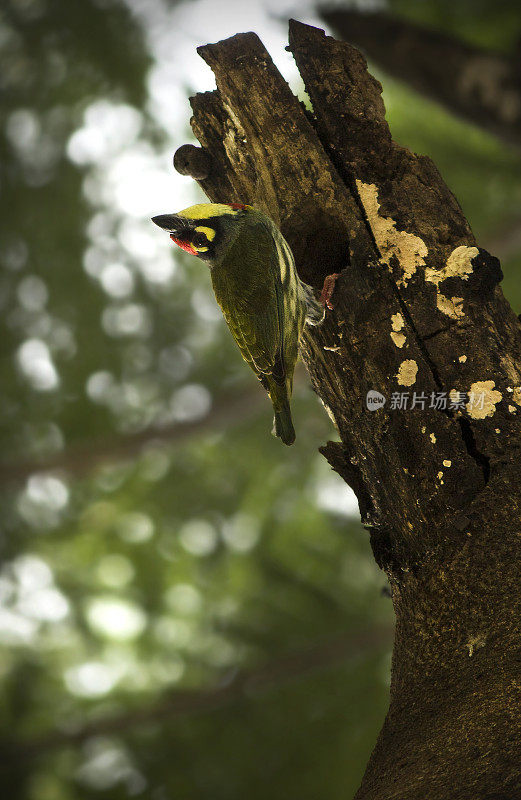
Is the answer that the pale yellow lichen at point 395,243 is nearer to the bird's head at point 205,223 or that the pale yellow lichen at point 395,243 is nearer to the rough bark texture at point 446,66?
the bird's head at point 205,223

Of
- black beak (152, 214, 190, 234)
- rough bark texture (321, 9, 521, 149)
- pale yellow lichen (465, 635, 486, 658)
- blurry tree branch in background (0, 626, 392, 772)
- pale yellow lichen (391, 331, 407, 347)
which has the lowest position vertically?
pale yellow lichen (465, 635, 486, 658)

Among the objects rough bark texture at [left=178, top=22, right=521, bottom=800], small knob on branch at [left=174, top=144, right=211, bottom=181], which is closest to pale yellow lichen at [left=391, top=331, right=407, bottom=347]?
rough bark texture at [left=178, top=22, right=521, bottom=800]

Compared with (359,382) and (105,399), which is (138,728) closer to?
(105,399)

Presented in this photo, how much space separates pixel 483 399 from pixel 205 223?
1.07 metres

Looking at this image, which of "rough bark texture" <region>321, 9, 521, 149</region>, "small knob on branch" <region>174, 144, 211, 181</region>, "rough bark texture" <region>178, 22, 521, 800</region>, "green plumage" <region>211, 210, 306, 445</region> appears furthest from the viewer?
"rough bark texture" <region>321, 9, 521, 149</region>

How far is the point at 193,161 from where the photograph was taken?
8.11 ft

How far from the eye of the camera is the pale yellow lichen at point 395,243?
6.63ft

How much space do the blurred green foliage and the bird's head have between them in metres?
2.82

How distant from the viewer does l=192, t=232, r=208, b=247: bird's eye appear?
238 centimetres

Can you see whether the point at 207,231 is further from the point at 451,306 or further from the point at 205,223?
the point at 451,306

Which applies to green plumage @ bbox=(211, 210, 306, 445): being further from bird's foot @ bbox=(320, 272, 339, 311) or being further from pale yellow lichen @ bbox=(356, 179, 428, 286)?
pale yellow lichen @ bbox=(356, 179, 428, 286)

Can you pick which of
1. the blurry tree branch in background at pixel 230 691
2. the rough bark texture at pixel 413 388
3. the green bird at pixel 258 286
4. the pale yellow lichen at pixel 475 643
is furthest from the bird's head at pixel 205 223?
the blurry tree branch in background at pixel 230 691

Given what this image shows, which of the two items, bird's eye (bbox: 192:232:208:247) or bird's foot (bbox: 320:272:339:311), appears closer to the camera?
bird's foot (bbox: 320:272:339:311)

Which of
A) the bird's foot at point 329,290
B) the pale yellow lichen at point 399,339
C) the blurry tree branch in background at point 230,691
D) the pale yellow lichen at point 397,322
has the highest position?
the bird's foot at point 329,290
